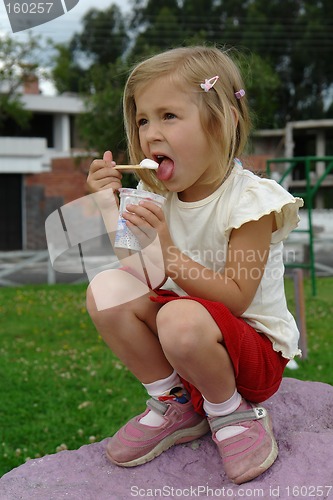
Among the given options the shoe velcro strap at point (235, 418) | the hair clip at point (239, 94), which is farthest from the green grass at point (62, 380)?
the hair clip at point (239, 94)

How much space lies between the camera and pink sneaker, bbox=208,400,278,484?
195 centimetres

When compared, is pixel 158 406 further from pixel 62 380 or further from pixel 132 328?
pixel 62 380

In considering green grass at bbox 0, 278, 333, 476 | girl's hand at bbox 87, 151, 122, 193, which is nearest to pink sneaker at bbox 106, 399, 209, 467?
girl's hand at bbox 87, 151, 122, 193

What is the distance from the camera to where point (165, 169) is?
2.10 metres

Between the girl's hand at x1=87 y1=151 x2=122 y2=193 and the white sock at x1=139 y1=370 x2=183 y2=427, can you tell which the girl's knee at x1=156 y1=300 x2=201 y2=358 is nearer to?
the white sock at x1=139 y1=370 x2=183 y2=427

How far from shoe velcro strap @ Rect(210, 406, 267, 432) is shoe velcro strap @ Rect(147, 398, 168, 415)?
0.20m

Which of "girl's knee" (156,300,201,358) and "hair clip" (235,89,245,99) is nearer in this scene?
"girl's knee" (156,300,201,358)

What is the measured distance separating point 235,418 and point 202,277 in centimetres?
45

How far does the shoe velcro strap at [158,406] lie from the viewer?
222 centimetres

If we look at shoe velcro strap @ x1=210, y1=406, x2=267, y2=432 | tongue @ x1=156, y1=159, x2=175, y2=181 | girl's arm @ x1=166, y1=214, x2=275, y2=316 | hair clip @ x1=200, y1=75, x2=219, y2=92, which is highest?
hair clip @ x1=200, y1=75, x2=219, y2=92

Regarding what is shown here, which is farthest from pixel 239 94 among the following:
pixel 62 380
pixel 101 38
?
pixel 101 38

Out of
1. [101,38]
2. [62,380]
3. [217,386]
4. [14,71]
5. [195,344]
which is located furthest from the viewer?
[101,38]

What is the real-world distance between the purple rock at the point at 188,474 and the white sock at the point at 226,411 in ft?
0.44

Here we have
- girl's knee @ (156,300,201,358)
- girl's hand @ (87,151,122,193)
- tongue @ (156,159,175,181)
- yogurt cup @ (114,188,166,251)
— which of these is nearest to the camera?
girl's knee @ (156,300,201,358)
